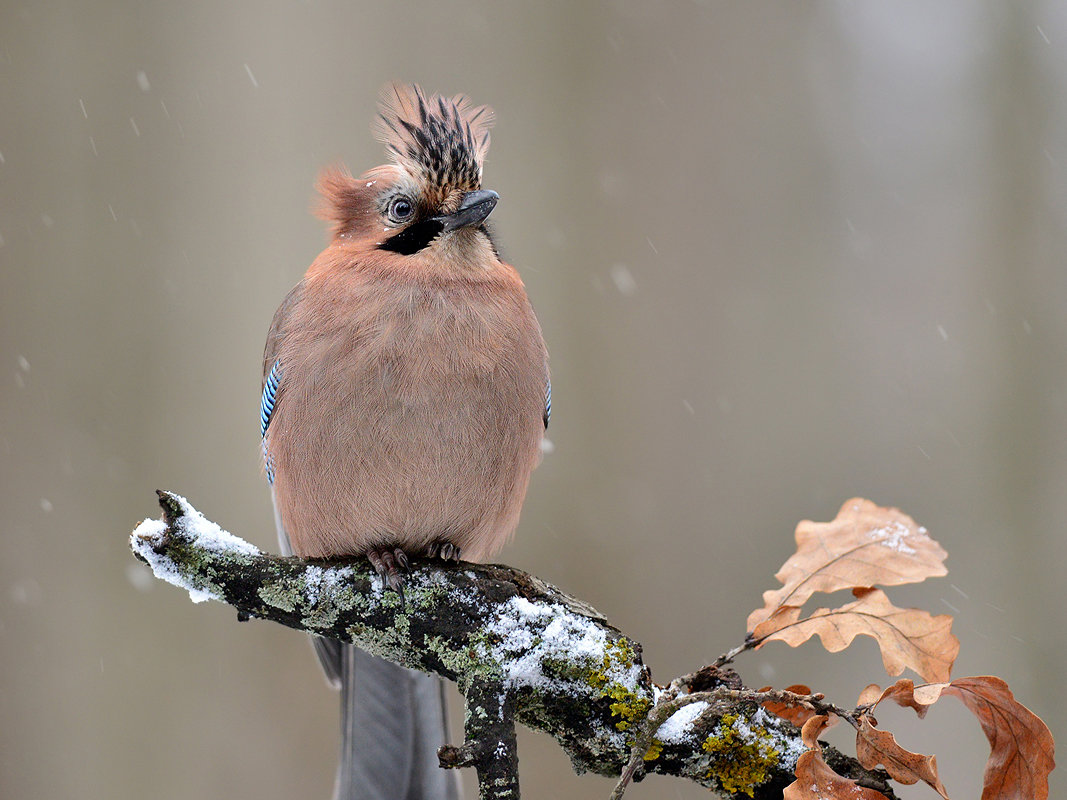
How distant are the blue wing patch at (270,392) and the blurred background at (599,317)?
2582 mm

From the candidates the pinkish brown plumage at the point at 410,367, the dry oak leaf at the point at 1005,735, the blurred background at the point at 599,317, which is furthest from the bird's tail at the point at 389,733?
the blurred background at the point at 599,317

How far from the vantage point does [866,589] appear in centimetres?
220

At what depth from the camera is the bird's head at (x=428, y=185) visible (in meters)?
2.77

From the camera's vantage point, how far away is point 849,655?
5.70 meters

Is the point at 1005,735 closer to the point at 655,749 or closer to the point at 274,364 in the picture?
the point at 655,749

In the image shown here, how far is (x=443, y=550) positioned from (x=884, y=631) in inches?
50.9

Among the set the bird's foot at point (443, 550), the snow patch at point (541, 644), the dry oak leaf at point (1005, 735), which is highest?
the bird's foot at point (443, 550)

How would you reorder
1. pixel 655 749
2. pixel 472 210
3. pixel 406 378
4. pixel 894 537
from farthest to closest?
pixel 472 210 → pixel 406 378 → pixel 894 537 → pixel 655 749

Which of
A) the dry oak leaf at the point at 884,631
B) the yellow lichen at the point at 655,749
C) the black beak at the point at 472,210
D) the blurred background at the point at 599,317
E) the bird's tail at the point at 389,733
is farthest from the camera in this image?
the blurred background at the point at 599,317

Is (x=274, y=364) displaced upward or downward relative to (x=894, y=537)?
upward

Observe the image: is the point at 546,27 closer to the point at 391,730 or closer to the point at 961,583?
the point at 961,583

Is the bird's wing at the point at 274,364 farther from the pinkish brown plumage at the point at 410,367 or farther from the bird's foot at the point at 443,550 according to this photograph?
the bird's foot at the point at 443,550

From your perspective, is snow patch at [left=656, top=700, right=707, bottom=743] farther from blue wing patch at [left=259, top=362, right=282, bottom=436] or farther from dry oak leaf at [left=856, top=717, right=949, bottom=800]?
blue wing patch at [left=259, top=362, right=282, bottom=436]

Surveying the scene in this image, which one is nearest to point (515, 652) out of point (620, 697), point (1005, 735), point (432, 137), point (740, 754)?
point (620, 697)
